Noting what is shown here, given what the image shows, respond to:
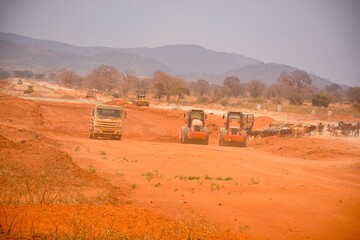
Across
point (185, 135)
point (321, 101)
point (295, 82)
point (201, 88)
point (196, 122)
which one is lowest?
point (185, 135)

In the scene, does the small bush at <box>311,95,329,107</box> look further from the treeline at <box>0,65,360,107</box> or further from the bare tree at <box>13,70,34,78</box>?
the bare tree at <box>13,70,34,78</box>

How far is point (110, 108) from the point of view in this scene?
20.6 m

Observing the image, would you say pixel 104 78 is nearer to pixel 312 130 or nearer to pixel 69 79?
pixel 69 79

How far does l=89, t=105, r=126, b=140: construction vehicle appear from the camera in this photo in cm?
2010

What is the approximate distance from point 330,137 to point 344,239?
1908cm

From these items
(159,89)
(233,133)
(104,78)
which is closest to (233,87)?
(159,89)

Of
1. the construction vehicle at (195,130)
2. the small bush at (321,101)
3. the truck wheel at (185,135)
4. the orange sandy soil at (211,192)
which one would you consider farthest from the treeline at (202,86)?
the orange sandy soil at (211,192)

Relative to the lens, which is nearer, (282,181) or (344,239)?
(344,239)

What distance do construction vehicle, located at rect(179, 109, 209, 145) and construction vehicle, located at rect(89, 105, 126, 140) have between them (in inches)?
170

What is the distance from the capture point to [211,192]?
30.0ft

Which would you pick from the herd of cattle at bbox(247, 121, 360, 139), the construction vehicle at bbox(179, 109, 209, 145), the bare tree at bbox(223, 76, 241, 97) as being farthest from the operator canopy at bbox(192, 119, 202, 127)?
the bare tree at bbox(223, 76, 241, 97)

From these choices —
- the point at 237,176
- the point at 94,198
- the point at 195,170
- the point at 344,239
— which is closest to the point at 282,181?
the point at 237,176

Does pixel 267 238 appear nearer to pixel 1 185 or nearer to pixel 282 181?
pixel 282 181

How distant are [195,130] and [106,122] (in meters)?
6.05
